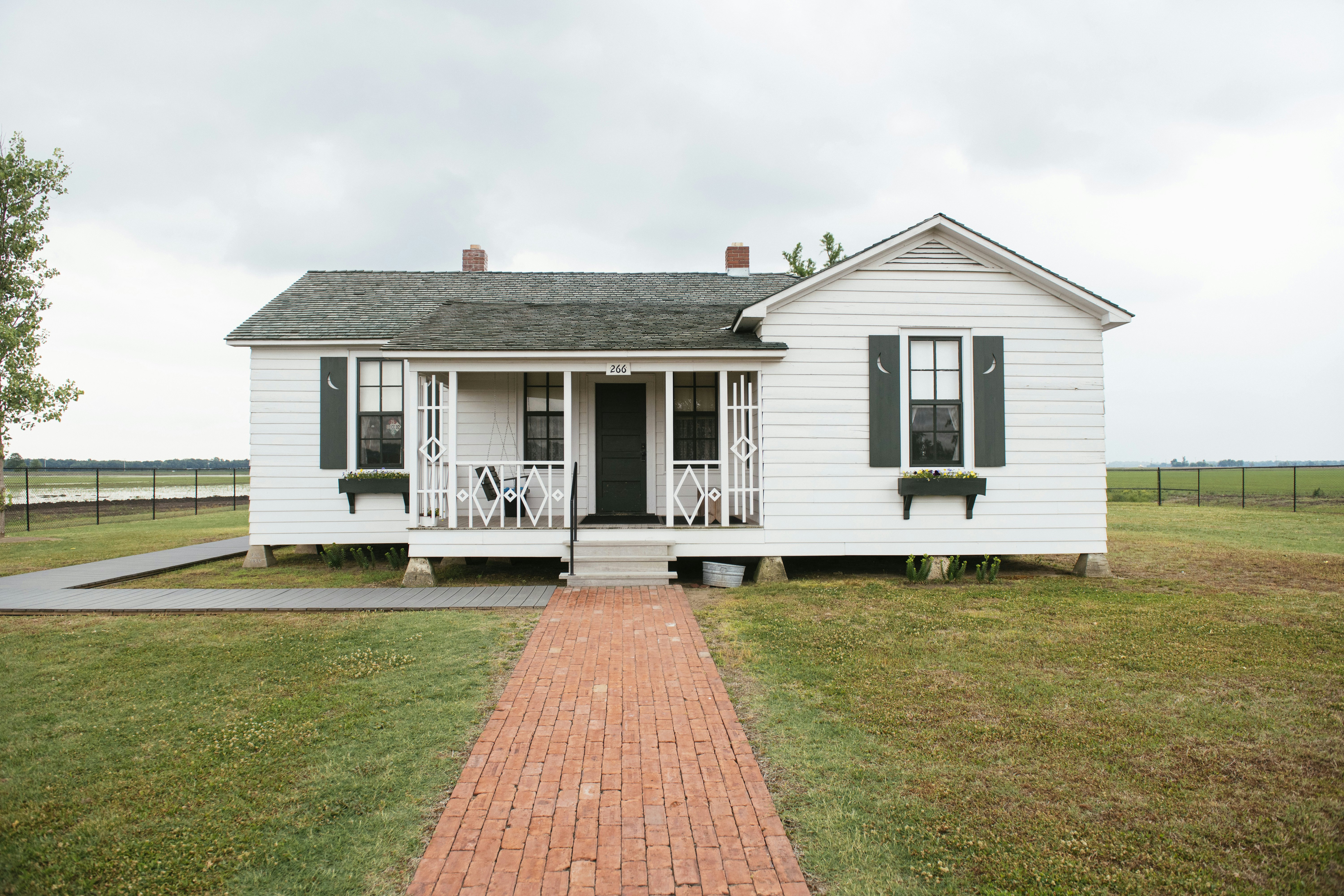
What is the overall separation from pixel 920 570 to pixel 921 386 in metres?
2.64

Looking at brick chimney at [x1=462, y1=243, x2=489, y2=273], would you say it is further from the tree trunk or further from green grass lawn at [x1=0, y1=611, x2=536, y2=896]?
the tree trunk

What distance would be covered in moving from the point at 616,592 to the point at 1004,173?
13.7 meters

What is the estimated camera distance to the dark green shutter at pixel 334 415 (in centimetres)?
1014

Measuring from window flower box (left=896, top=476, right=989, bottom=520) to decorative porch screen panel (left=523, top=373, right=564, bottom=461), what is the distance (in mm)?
5500

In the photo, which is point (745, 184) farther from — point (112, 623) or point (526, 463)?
point (112, 623)

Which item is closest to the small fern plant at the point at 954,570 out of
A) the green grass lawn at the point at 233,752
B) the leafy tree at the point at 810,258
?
the green grass lawn at the point at 233,752

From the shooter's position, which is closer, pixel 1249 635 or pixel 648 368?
pixel 1249 635

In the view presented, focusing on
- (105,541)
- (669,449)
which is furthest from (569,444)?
(105,541)

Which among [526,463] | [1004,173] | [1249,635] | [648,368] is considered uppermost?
[1004,173]

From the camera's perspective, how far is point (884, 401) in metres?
8.79

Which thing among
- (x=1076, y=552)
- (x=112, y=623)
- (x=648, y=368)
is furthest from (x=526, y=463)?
(x=1076, y=552)

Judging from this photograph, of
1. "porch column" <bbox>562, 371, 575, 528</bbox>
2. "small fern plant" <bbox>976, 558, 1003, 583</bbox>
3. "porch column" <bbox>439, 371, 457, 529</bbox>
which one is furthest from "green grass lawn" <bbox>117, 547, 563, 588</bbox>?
"small fern plant" <bbox>976, 558, 1003, 583</bbox>

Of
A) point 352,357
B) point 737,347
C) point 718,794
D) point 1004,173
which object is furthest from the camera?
point 1004,173

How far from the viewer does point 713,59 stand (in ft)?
41.4
